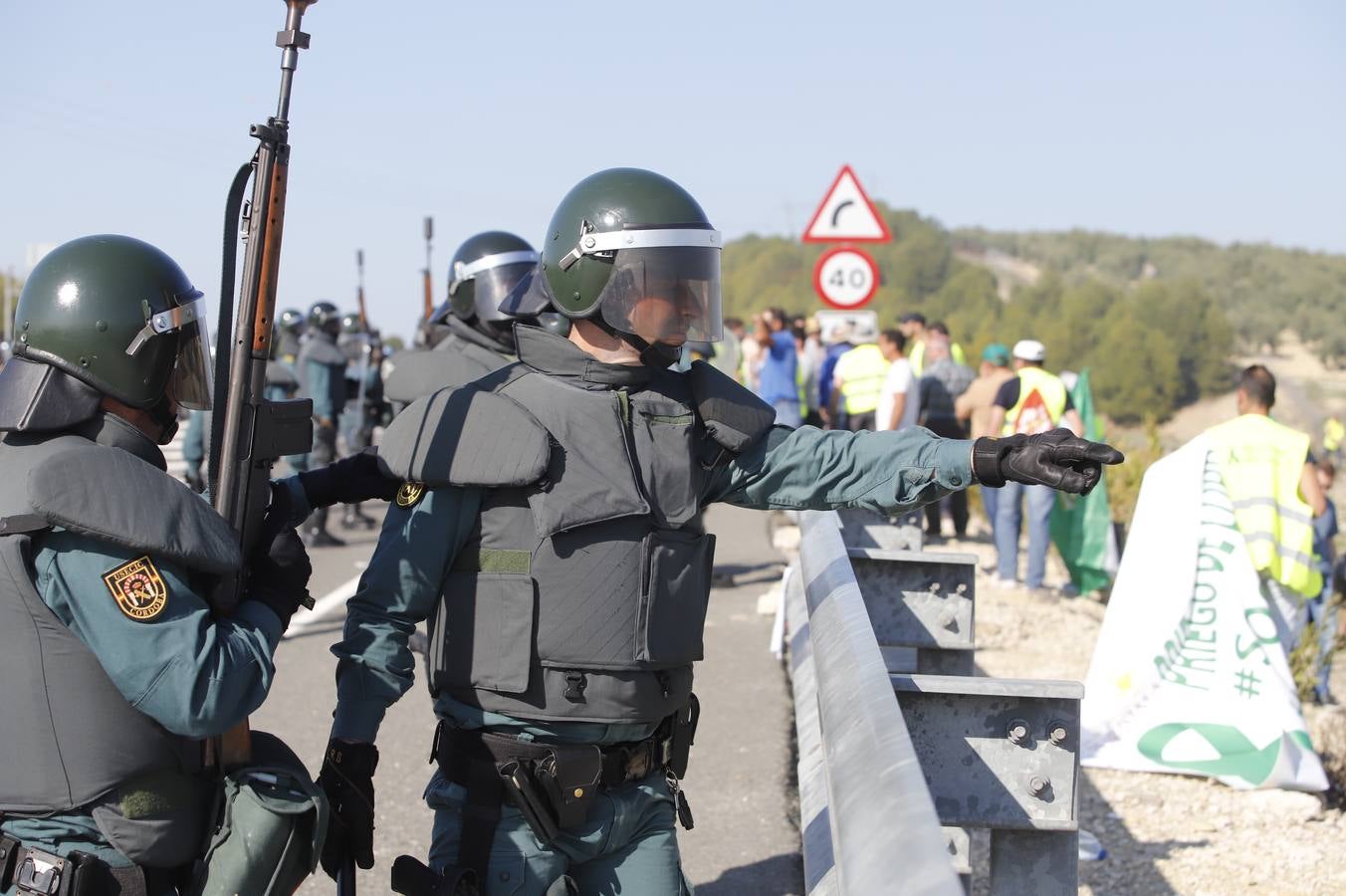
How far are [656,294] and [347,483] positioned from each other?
2.64 ft

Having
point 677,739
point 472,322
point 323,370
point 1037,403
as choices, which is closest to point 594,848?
point 677,739

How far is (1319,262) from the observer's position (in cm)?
5844

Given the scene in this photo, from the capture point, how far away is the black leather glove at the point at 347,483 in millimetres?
3258

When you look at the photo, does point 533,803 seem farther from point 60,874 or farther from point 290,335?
point 290,335

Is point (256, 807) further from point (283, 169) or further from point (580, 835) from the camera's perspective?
→ point (283, 169)

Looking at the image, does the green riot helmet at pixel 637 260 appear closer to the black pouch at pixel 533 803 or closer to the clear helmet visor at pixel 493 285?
the black pouch at pixel 533 803

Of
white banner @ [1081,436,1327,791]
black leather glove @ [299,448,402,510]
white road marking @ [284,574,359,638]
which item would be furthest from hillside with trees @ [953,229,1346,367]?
Answer: black leather glove @ [299,448,402,510]

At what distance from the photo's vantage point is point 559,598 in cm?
306

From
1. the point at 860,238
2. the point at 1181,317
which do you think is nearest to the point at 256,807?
the point at 860,238

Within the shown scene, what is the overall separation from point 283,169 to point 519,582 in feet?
3.11

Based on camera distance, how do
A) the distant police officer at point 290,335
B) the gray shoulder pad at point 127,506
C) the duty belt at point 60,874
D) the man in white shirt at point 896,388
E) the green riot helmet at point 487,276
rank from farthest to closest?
the distant police officer at point 290,335 < the man in white shirt at point 896,388 < the green riot helmet at point 487,276 < the duty belt at point 60,874 < the gray shoulder pad at point 127,506

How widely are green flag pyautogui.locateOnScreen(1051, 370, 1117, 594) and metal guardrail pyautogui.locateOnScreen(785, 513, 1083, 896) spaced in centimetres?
680

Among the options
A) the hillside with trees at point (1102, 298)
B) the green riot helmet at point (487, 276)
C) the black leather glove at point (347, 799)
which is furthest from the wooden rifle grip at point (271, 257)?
the hillside with trees at point (1102, 298)

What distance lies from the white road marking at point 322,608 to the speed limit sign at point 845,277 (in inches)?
193
